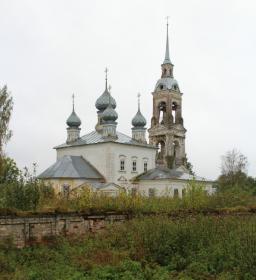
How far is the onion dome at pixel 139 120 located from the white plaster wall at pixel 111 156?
2964 mm

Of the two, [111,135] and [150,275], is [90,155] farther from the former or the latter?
[150,275]

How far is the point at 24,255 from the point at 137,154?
30107mm

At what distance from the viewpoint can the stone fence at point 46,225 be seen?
493 inches

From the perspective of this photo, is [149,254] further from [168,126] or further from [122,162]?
[168,126]

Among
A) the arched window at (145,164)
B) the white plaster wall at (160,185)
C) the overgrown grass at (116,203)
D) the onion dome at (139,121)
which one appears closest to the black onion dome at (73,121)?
the onion dome at (139,121)

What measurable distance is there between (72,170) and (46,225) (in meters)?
24.0

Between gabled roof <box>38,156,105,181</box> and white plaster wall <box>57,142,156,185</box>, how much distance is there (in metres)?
0.56

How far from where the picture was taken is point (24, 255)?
11.6 metres

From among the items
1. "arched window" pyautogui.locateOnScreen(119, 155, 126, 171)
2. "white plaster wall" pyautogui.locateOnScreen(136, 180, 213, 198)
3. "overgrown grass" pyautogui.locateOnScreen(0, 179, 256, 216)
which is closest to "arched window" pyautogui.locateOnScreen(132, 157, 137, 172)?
"arched window" pyautogui.locateOnScreen(119, 155, 126, 171)

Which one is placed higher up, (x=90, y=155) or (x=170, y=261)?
(x=90, y=155)

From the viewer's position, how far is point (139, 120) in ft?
145

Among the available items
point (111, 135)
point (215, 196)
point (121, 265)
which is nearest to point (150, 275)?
point (121, 265)

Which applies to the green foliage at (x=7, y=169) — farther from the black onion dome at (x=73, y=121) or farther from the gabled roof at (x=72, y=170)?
the black onion dome at (x=73, y=121)

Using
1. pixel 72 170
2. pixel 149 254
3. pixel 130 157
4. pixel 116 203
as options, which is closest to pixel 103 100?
pixel 130 157
